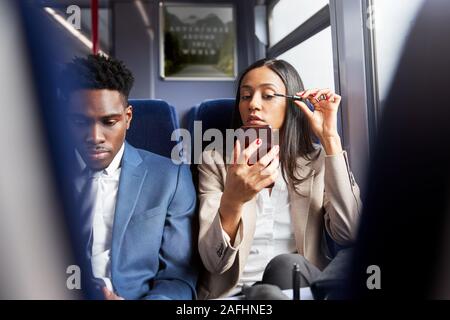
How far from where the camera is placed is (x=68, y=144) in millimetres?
1187

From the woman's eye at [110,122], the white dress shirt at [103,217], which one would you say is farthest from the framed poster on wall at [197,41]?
the white dress shirt at [103,217]


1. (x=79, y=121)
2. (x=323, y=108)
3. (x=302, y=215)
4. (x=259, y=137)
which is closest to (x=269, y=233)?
(x=302, y=215)

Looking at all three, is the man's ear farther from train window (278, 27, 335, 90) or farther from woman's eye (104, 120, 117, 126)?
train window (278, 27, 335, 90)

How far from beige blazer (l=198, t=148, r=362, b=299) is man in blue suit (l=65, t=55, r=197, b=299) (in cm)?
5

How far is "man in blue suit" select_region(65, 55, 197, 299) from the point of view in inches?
46.0

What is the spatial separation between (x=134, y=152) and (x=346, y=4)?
70 cm

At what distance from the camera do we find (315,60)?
121 centimetres

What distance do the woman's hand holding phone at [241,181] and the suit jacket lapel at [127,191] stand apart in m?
0.23

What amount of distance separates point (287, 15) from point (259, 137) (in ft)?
1.17

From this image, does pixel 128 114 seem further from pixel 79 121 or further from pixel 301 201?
pixel 301 201

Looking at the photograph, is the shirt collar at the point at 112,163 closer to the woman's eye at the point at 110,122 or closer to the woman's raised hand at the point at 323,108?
the woman's eye at the point at 110,122

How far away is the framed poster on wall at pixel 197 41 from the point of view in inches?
48.6

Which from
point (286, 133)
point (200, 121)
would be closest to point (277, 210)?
point (286, 133)

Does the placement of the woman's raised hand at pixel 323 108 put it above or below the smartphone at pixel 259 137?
above
